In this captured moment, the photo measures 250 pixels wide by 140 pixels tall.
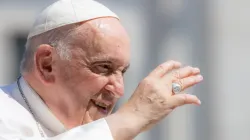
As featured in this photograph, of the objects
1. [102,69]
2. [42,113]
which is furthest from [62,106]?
[102,69]

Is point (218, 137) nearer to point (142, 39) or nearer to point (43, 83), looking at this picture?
point (142, 39)

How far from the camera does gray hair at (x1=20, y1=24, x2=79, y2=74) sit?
9.27ft

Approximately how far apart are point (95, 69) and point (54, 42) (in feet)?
0.56

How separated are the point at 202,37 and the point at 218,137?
0.68m

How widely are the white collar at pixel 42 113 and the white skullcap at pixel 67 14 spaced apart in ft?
0.73

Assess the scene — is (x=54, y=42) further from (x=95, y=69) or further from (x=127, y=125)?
(x=127, y=125)

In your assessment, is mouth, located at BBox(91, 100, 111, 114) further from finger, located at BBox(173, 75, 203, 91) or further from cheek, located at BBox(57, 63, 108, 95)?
finger, located at BBox(173, 75, 203, 91)

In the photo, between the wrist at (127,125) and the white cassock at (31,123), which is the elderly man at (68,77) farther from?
the wrist at (127,125)

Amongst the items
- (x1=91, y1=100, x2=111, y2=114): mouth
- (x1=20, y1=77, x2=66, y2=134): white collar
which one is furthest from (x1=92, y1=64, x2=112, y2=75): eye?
(x1=20, y1=77, x2=66, y2=134): white collar

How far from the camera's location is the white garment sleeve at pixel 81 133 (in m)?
2.56

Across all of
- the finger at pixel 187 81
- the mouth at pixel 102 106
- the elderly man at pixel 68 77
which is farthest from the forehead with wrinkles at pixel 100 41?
the finger at pixel 187 81

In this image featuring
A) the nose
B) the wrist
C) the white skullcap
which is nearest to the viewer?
the wrist

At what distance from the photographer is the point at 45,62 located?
9.36ft

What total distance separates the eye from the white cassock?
213 millimetres
